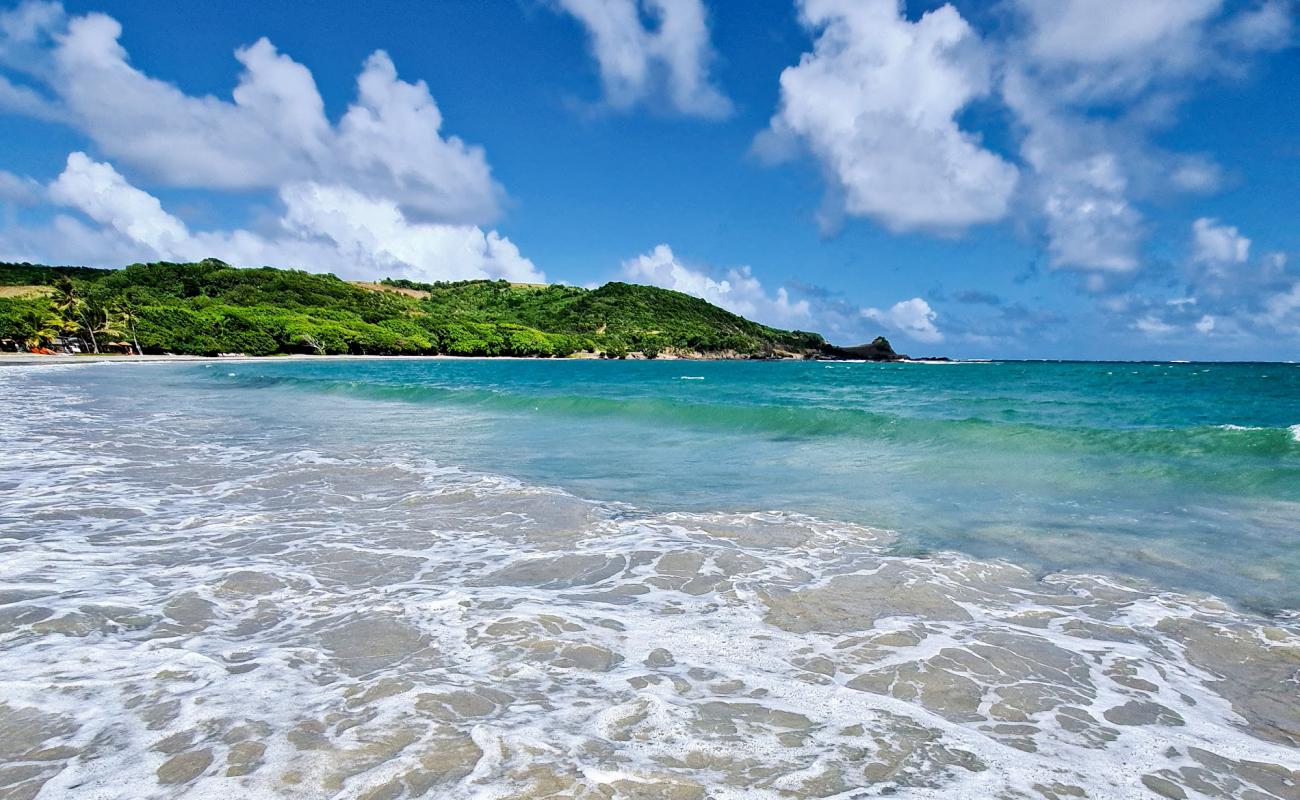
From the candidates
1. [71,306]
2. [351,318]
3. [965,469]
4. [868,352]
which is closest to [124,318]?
[71,306]

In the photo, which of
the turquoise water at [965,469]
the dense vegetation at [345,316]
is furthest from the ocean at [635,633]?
the dense vegetation at [345,316]

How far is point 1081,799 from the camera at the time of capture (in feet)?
9.74

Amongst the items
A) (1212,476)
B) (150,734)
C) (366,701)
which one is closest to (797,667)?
(366,701)

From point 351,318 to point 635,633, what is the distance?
390ft

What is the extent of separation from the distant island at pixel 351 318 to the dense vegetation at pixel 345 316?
0.73ft

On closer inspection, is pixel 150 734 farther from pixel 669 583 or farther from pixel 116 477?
pixel 116 477

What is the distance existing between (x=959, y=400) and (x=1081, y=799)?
1164 inches

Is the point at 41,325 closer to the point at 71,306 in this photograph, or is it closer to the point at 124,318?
the point at 71,306

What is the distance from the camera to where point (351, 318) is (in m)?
111

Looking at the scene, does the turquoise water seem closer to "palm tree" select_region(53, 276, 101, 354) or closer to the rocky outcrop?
"palm tree" select_region(53, 276, 101, 354)

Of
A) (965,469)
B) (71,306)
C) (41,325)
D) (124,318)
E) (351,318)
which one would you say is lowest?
(965,469)

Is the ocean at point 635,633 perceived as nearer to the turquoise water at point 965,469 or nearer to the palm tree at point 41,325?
the turquoise water at point 965,469

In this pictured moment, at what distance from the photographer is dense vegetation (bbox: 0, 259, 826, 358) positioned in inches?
3115

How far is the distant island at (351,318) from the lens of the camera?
78438 millimetres
